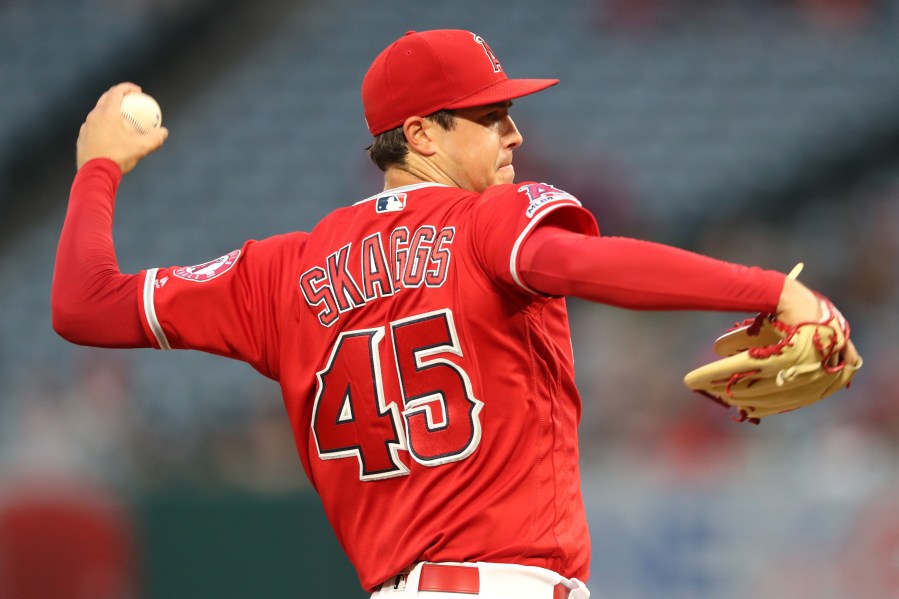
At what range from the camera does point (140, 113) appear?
8.48 ft

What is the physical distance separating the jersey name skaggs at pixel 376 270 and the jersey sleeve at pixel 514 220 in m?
0.10

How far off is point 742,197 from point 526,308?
5.96 metres

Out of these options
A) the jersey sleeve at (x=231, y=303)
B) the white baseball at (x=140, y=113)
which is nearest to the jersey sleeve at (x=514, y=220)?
the jersey sleeve at (x=231, y=303)

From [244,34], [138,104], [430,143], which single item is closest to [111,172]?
[138,104]

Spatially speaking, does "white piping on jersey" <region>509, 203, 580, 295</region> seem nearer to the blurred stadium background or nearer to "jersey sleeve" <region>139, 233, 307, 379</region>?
"jersey sleeve" <region>139, 233, 307, 379</region>

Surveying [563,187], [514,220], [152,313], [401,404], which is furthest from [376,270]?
[563,187]

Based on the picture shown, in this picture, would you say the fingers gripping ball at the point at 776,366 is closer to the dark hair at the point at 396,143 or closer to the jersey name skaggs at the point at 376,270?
the jersey name skaggs at the point at 376,270

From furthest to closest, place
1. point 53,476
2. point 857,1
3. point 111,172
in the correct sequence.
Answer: point 857,1, point 53,476, point 111,172

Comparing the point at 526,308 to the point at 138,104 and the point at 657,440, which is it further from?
the point at 657,440

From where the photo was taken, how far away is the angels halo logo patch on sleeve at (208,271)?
7.93 ft

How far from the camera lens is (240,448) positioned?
19.8 feet

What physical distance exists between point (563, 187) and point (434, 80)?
209 inches

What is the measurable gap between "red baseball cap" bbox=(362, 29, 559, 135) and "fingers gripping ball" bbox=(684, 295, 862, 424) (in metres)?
0.68

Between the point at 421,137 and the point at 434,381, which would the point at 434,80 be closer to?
the point at 421,137
